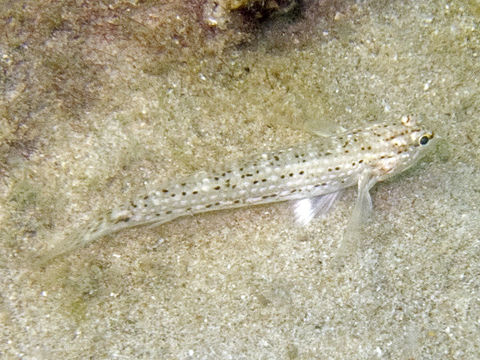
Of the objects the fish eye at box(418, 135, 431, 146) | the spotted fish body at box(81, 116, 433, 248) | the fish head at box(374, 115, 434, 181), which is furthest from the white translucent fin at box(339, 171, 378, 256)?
the fish eye at box(418, 135, 431, 146)

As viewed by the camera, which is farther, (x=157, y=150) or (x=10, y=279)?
(x=157, y=150)

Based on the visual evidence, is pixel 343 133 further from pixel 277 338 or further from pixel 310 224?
pixel 277 338

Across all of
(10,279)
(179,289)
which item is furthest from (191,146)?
(10,279)

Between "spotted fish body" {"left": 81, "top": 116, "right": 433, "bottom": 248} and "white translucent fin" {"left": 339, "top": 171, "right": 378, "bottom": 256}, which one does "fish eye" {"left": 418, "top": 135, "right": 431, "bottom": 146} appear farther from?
"white translucent fin" {"left": 339, "top": 171, "right": 378, "bottom": 256}

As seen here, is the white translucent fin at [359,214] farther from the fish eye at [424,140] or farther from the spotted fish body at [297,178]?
the fish eye at [424,140]

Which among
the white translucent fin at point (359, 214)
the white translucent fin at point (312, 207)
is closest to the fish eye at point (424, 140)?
the white translucent fin at point (359, 214)

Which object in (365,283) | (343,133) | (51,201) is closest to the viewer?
(365,283)

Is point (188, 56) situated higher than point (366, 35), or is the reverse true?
point (366, 35)
